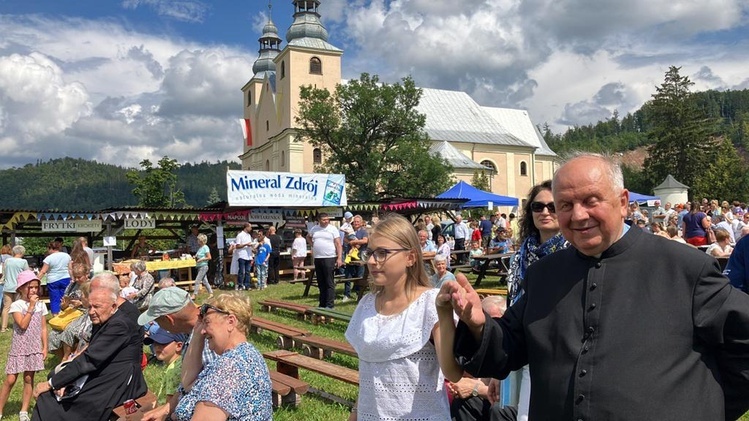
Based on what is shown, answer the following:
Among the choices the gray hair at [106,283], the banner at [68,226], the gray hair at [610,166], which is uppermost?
the banner at [68,226]

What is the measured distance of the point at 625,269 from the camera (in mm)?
1808

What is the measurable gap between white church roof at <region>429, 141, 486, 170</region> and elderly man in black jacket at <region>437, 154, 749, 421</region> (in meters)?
A: 46.0

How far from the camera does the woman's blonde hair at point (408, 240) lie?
280 centimetres

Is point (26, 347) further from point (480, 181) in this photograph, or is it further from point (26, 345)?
point (480, 181)


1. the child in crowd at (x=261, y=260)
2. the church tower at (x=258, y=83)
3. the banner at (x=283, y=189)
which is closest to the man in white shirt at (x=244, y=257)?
the child in crowd at (x=261, y=260)

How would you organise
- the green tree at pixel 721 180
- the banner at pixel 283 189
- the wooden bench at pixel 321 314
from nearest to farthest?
1. the wooden bench at pixel 321 314
2. the banner at pixel 283 189
3. the green tree at pixel 721 180

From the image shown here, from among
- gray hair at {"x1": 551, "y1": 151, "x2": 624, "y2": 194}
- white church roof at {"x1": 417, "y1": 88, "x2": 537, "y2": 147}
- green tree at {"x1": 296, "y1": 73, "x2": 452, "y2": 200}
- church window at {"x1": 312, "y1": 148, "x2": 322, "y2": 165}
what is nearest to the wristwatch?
gray hair at {"x1": 551, "y1": 151, "x2": 624, "y2": 194}

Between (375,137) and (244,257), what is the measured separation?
22188 millimetres

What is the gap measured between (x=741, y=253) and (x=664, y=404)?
2.37 m

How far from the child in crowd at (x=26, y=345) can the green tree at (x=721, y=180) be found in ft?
178

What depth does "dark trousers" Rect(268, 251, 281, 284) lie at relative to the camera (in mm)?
16312

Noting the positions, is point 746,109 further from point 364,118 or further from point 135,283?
point 135,283

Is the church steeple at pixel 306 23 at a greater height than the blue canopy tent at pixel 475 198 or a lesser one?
greater

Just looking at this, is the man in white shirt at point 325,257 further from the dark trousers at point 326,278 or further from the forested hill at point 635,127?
the forested hill at point 635,127
